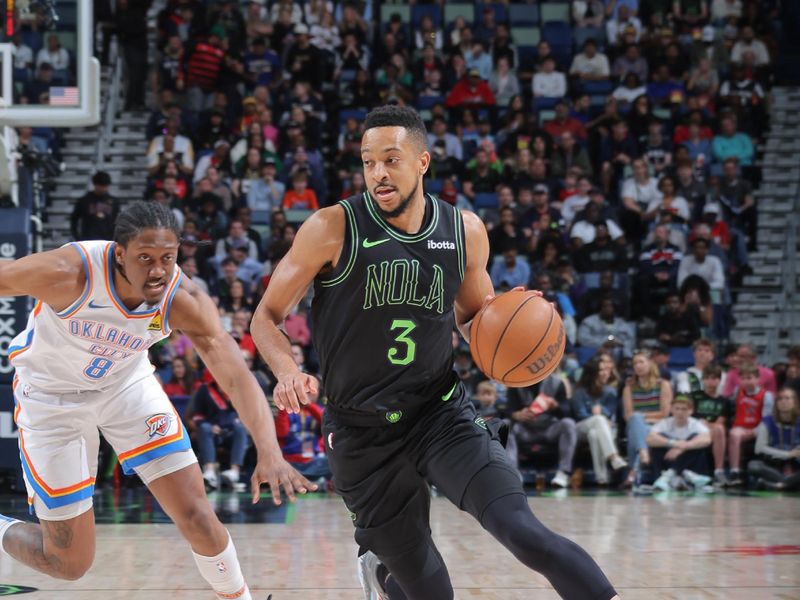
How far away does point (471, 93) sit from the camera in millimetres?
14984

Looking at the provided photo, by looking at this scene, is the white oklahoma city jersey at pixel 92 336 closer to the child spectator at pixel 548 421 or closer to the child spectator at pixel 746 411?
the child spectator at pixel 548 421

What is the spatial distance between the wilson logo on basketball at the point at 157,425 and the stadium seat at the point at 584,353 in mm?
7654

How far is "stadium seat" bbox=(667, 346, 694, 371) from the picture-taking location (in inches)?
471

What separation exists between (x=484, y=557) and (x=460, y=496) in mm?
3039

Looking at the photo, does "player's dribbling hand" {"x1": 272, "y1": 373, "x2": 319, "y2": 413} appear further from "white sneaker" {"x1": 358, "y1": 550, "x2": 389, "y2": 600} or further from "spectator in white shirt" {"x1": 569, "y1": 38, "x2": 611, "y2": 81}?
"spectator in white shirt" {"x1": 569, "y1": 38, "x2": 611, "y2": 81}

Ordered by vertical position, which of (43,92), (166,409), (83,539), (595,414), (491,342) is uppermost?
(43,92)

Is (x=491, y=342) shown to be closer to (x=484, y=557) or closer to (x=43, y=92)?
(x=484, y=557)

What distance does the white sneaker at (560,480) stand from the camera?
10.6m

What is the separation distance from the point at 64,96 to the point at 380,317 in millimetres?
6371

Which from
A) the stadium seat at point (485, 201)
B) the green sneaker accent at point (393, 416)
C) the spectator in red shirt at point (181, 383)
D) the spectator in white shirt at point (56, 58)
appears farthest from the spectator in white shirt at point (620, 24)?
the green sneaker accent at point (393, 416)

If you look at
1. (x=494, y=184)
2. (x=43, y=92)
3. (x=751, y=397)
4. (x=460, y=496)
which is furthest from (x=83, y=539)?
(x=494, y=184)

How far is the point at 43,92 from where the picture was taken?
10039 millimetres

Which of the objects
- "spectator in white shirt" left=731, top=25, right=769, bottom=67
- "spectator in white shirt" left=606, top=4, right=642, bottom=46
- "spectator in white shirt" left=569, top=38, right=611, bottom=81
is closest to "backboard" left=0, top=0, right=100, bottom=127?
"spectator in white shirt" left=569, top=38, right=611, bottom=81

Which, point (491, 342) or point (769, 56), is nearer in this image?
point (491, 342)
